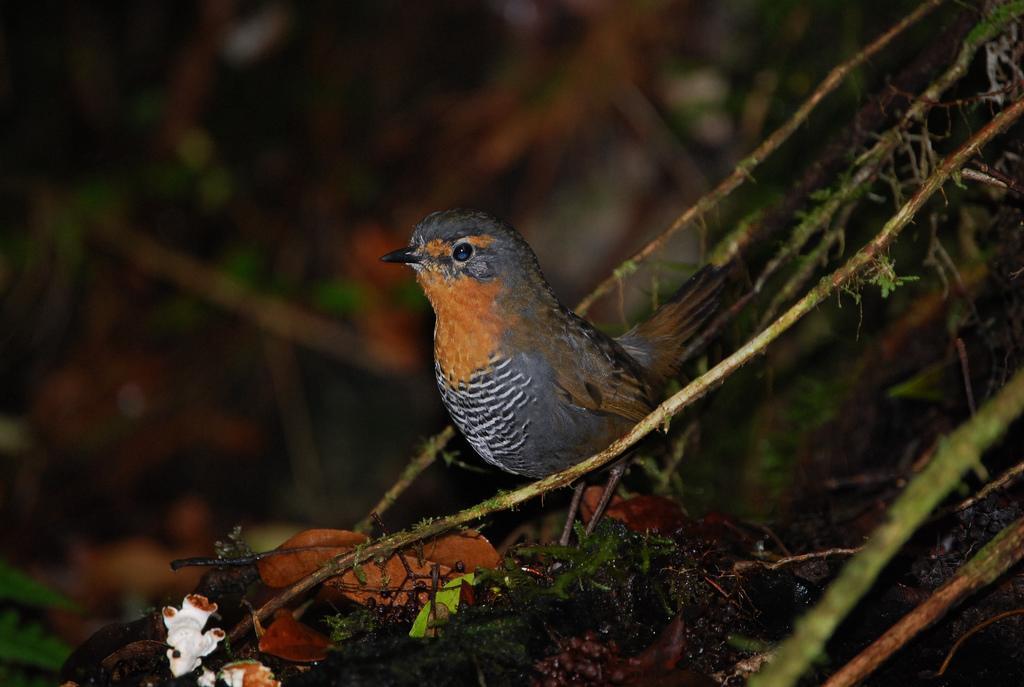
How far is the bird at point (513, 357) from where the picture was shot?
147 inches

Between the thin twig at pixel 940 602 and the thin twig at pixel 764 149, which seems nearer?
the thin twig at pixel 940 602

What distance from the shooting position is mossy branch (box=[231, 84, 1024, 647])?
2979 mm

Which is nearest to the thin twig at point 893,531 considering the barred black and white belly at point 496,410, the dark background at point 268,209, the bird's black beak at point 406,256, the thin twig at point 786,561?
the thin twig at point 786,561

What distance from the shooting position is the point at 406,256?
3.83m

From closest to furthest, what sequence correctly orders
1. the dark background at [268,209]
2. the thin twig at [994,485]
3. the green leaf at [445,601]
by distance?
the thin twig at [994,485] < the green leaf at [445,601] < the dark background at [268,209]

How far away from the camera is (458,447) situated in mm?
4613

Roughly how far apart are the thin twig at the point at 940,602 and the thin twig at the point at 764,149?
6.35 feet

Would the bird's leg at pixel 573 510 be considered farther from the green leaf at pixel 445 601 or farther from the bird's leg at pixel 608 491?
the green leaf at pixel 445 601

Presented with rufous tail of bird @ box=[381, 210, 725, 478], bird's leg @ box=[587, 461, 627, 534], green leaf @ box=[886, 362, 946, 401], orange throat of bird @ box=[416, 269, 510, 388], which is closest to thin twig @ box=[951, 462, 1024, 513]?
green leaf @ box=[886, 362, 946, 401]

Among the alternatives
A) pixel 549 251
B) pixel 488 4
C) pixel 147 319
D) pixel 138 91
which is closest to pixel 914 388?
pixel 549 251

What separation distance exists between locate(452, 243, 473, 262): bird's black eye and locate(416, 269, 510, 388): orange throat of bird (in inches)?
3.3

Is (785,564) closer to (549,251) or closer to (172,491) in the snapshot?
(549,251)

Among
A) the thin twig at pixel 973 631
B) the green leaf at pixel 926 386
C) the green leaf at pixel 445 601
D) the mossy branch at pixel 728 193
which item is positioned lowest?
the thin twig at pixel 973 631

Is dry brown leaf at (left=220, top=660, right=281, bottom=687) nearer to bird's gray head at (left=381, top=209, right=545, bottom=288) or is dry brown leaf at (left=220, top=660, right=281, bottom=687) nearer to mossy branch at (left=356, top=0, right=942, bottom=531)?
mossy branch at (left=356, top=0, right=942, bottom=531)
